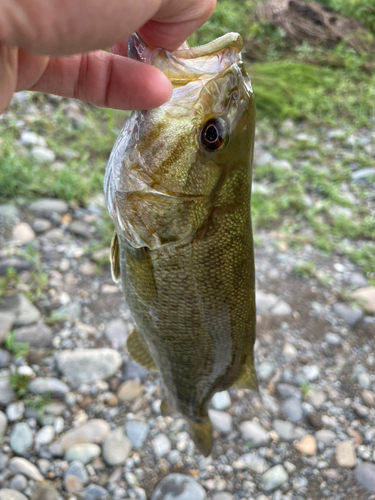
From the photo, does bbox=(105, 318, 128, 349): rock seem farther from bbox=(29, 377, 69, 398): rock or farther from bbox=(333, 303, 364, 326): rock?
bbox=(333, 303, 364, 326): rock

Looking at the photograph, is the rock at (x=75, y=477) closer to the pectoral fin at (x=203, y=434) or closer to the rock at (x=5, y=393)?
the rock at (x=5, y=393)

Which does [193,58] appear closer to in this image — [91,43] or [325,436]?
[91,43]

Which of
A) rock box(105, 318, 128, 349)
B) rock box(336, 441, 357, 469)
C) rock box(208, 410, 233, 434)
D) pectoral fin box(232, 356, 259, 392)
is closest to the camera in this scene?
pectoral fin box(232, 356, 259, 392)

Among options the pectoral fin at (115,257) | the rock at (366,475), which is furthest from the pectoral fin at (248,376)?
the rock at (366,475)

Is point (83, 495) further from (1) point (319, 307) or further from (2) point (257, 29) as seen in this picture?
(2) point (257, 29)

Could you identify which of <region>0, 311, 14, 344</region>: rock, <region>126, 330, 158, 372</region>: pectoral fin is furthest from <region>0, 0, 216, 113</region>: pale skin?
<region>0, 311, 14, 344</region>: rock

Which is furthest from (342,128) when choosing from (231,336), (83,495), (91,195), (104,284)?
(83,495)
